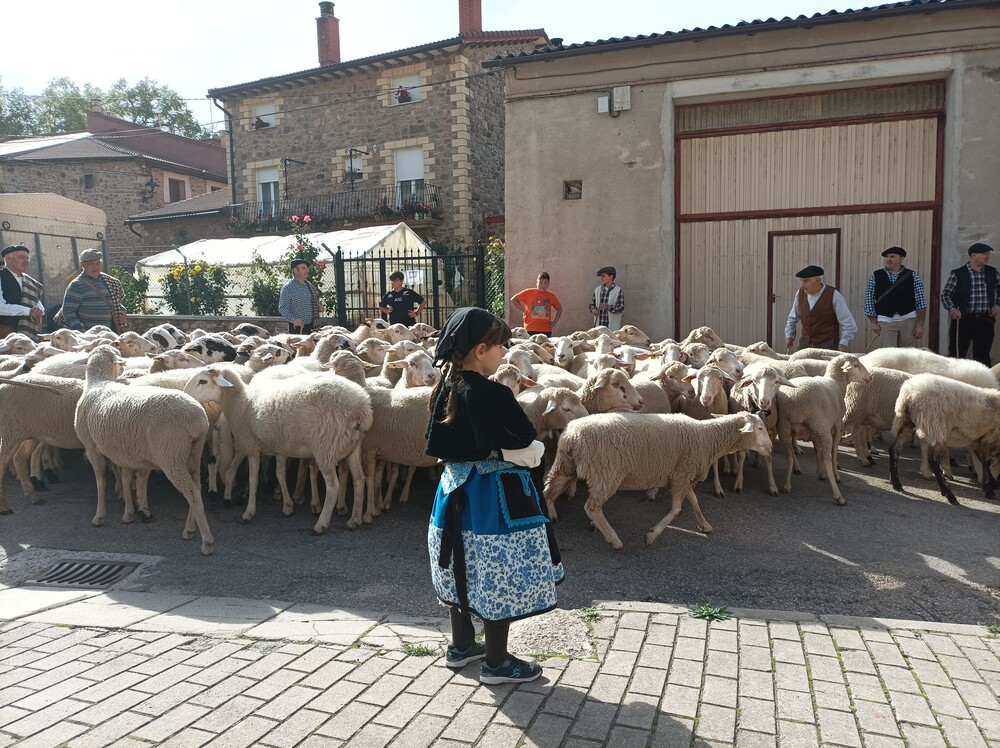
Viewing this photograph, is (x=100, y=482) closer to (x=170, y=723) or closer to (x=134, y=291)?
(x=170, y=723)

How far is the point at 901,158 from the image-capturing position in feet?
34.6

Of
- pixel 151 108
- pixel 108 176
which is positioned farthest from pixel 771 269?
pixel 151 108

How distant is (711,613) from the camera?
12.1 feet

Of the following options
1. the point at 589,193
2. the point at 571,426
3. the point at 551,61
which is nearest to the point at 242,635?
the point at 571,426

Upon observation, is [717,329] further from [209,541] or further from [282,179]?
[282,179]

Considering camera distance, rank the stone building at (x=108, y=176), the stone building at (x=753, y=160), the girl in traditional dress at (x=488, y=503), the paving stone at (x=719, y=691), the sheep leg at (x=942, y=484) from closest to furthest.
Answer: the paving stone at (x=719, y=691), the girl in traditional dress at (x=488, y=503), the sheep leg at (x=942, y=484), the stone building at (x=753, y=160), the stone building at (x=108, y=176)

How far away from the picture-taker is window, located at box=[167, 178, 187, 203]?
1280 inches

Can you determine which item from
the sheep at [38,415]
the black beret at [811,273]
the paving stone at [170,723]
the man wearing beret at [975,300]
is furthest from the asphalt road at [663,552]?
the man wearing beret at [975,300]

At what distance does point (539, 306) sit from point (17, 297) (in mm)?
7085

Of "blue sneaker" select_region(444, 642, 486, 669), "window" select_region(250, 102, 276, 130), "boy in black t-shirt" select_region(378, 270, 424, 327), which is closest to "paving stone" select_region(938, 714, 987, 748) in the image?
"blue sneaker" select_region(444, 642, 486, 669)

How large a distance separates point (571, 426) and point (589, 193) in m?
7.50

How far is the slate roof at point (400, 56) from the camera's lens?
23.5 m

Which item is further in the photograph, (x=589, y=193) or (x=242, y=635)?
(x=589, y=193)

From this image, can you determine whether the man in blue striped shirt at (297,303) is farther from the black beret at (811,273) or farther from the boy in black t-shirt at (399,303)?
the black beret at (811,273)
